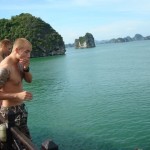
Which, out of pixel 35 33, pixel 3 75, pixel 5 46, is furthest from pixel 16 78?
pixel 35 33

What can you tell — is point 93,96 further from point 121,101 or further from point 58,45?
point 58,45

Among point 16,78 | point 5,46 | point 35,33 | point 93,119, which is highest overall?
point 35,33

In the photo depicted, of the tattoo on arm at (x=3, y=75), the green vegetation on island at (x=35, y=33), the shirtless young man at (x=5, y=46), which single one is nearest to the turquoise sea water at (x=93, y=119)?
the shirtless young man at (x=5, y=46)

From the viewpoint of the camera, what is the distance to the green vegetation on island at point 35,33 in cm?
14750

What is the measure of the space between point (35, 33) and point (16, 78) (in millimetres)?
151274

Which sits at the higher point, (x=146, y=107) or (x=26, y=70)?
(x=26, y=70)

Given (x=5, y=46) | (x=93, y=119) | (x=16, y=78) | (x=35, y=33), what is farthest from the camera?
(x=35, y=33)

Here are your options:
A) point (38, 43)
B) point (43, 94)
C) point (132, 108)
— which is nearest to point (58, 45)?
point (38, 43)

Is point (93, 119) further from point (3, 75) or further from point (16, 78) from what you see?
point (3, 75)

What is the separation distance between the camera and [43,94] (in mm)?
32938

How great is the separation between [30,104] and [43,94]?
20.5 ft

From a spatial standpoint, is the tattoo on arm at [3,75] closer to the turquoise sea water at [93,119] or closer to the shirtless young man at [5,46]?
the shirtless young man at [5,46]

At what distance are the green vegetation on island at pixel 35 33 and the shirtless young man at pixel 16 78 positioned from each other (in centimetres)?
14027

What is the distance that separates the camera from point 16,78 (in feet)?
17.4
